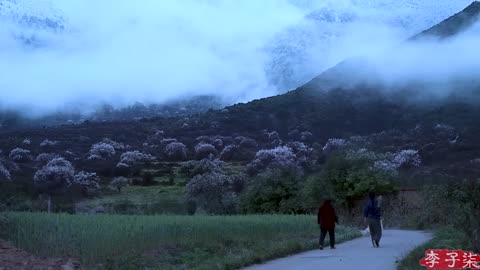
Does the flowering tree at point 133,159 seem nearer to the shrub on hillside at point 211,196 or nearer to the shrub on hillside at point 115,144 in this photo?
the shrub on hillside at point 115,144

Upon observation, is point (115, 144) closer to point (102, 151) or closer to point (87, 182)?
point (102, 151)

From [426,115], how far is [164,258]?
2337 inches

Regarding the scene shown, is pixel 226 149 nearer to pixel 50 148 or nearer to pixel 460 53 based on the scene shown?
pixel 50 148

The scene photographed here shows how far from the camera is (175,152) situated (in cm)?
7612

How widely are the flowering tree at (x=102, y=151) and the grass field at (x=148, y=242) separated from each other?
4743 cm

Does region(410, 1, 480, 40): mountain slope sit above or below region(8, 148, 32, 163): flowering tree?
above

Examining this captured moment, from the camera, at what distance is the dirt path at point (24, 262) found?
1412 centimetres

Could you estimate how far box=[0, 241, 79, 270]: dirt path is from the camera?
1412 cm

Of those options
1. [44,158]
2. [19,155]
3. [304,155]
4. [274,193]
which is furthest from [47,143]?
[274,193]

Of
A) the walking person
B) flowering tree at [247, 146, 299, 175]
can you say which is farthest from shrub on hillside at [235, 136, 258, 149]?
the walking person

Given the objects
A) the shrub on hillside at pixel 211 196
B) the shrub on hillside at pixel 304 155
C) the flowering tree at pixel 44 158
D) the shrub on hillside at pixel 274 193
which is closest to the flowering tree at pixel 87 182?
the flowering tree at pixel 44 158

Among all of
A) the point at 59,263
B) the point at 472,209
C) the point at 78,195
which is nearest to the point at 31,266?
the point at 59,263

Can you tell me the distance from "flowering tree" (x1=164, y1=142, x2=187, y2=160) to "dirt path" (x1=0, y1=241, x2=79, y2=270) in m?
59.2

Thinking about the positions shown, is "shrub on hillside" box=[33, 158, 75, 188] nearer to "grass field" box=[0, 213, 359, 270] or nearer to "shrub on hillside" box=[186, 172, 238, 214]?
"shrub on hillside" box=[186, 172, 238, 214]
